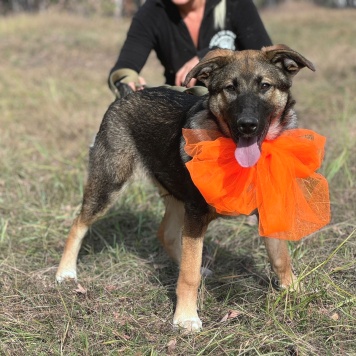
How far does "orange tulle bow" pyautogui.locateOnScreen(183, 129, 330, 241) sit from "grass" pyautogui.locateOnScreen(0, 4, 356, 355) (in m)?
0.46

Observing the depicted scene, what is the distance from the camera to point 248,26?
4.71 metres

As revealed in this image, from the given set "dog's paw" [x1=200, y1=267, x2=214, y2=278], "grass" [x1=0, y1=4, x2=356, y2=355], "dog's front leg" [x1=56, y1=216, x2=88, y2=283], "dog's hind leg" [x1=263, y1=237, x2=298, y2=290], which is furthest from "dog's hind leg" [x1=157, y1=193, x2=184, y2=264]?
"dog's hind leg" [x1=263, y1=237, x2=298, y2=290]

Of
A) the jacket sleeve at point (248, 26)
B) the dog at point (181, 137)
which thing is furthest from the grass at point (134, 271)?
the jacket sleeve at point (248, 26)

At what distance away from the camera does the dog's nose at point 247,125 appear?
9.16 ft

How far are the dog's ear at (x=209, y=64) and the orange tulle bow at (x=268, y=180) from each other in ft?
1.29

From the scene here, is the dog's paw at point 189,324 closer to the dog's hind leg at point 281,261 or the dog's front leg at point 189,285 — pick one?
the dog's front leg at point 189,285

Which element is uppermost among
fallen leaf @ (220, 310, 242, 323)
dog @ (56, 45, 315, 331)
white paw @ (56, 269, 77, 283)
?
dog @ (56, 45, 315, 331)

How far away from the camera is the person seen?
4691 mm

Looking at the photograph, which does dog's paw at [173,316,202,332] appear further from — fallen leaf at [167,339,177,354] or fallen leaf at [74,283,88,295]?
fallen leaf at [74,283,88,295]

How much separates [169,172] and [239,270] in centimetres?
98

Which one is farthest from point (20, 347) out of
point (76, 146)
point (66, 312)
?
point (76, 146)

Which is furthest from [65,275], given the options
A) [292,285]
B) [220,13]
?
[220,13]

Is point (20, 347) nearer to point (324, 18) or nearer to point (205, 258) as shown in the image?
point (205, 258)

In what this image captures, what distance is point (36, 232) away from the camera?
4781 mm
